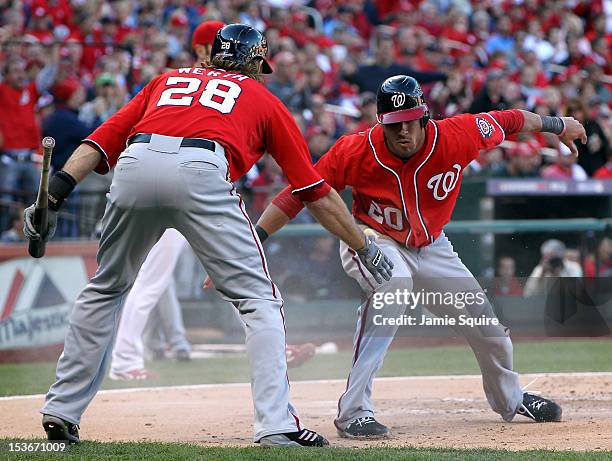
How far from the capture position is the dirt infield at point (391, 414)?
547cm

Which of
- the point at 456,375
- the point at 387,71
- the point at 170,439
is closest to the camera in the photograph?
the point at 170,439

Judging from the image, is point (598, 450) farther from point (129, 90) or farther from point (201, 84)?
point (129, 90)

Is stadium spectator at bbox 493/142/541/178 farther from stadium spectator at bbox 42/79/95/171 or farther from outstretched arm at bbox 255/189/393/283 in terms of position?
outstretched arm at bbox 255/189/393/283

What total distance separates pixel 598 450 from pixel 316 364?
4.54m

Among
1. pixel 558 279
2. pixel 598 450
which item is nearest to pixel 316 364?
pixel 558 279

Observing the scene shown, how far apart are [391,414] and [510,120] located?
6.45 feet

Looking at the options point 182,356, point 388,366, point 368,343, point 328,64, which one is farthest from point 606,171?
point 368,343

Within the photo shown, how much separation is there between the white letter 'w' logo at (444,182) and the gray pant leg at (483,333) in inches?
12.2

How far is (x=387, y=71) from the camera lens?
48.4 feet

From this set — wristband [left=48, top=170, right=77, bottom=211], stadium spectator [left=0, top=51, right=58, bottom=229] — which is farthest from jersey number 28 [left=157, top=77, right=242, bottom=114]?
stadium spectator [left=0, top=51, right=58, bottom=229]

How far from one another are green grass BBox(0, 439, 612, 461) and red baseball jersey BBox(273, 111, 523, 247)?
1487 millimetres

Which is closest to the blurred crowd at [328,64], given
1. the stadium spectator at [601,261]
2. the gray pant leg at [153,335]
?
the stadium spectator at [601,261]

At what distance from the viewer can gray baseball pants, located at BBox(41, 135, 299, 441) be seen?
4.83 metres

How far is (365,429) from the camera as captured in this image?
18.4 ft
